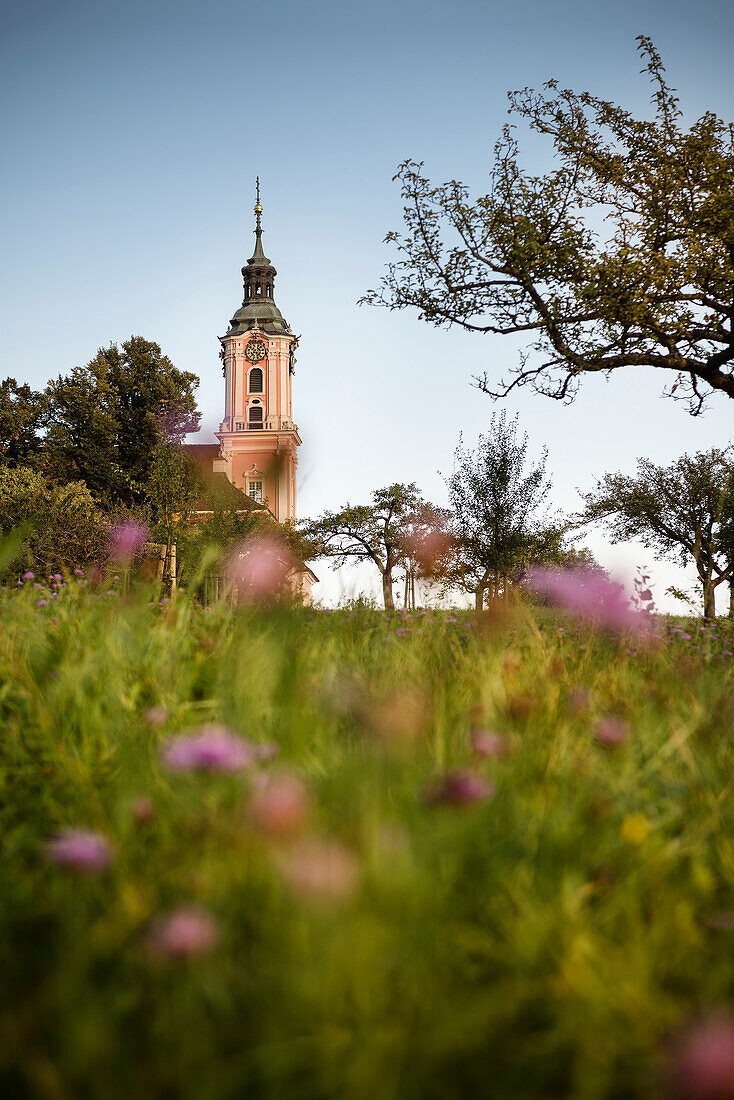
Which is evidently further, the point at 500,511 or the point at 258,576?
the point at 500,511

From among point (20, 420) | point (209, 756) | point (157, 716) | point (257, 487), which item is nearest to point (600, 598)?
point (157, 716)

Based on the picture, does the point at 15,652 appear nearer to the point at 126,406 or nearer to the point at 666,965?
the point at 666,965

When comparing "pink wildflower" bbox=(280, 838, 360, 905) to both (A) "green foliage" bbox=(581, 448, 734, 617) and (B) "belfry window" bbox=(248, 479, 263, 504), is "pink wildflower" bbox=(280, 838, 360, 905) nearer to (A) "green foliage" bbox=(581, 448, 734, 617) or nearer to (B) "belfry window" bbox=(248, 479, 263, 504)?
(A) "green foliage" bbox=(581, 448, 734, 617)

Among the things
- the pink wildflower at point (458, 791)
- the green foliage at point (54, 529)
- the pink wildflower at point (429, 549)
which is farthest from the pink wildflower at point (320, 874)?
the green foliage at point (54, 529)

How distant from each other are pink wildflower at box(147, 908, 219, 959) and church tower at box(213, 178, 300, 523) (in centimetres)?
5520

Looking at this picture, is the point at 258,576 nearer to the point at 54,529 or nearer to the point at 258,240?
the point at 54,529

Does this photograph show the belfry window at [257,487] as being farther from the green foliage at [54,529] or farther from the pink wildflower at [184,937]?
the pink wildflower at [184,937]

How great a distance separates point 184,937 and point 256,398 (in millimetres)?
61921

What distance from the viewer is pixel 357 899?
92 cm

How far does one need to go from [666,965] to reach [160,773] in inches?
40.1

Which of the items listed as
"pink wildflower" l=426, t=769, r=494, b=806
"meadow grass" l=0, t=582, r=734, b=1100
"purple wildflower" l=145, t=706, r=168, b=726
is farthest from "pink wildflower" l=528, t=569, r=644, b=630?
"pink wildflower" l=426, t=769, r=494, b=806

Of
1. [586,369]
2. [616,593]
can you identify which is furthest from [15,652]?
[586,369]

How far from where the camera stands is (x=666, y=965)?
3.69 ft

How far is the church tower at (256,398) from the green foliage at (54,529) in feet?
95.2
